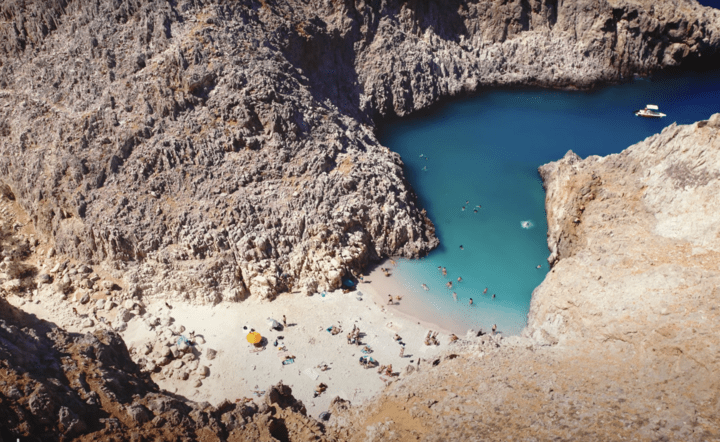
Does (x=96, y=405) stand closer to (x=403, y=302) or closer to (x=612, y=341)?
(x=403, y=302)

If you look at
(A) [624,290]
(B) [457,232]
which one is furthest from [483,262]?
(A) [624,290]

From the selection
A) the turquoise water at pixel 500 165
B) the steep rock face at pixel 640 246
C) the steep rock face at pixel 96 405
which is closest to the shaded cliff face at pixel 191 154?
the turquoise water at pixel 500 165

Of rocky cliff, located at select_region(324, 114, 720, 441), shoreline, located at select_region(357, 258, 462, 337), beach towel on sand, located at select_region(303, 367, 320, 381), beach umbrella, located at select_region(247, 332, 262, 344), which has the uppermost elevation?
rocky cliff, located at select_region(324, 114, 720, 441)

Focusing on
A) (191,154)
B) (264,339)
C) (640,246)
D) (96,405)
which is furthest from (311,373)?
(640,246)

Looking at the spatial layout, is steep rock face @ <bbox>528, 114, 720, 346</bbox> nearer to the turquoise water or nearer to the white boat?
the turquoise water

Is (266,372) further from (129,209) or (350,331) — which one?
(129,209)

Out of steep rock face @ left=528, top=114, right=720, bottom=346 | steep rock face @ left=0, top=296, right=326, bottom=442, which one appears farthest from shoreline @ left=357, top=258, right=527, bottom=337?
steep rock face @ left=0, top=296, right=326, bottom=442
